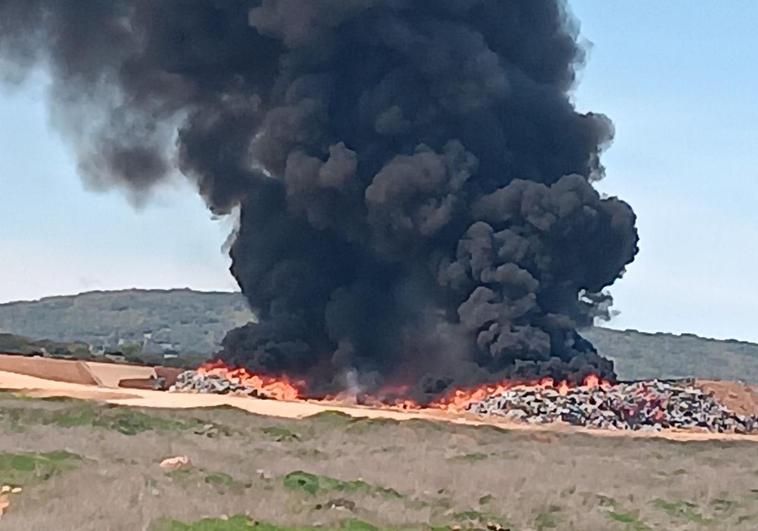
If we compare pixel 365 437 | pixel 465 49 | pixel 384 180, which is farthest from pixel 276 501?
pixel 465 49

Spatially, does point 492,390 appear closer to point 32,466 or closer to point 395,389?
point 395,389

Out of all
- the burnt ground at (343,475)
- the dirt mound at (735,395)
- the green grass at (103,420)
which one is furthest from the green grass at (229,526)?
the dirt mound at (735,395)

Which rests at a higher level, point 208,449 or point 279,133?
point 279,133

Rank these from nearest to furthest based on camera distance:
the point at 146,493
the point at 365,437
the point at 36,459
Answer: the point at 146,493 < the point at 36,459 < the point at 365,437

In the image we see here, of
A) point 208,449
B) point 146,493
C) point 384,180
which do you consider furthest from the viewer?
point 384,180

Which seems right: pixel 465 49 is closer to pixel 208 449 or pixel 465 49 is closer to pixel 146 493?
pixel 208 449

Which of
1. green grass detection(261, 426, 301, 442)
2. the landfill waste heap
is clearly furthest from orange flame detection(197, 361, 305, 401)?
green grass detection(261, 426, 301, 442)

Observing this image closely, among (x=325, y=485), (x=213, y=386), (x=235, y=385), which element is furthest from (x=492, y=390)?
(x=325, y=485)

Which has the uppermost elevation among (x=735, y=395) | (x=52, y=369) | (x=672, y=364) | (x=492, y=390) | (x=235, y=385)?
(x=672, y=364)
